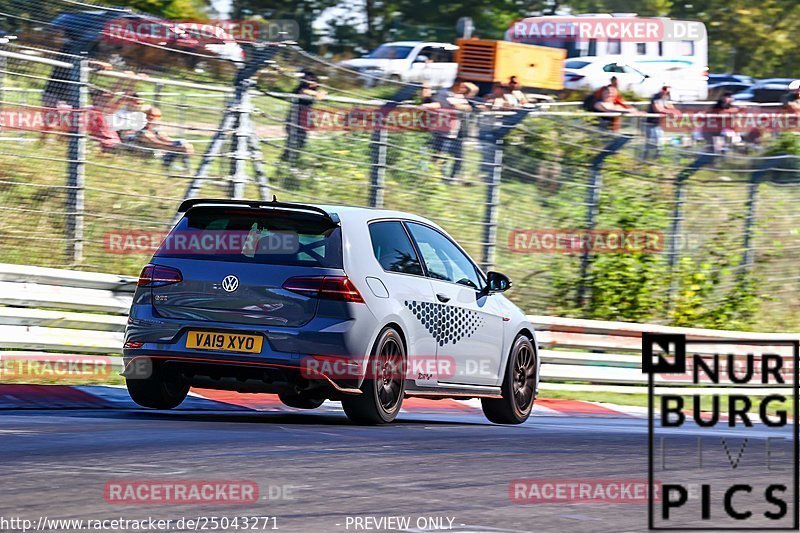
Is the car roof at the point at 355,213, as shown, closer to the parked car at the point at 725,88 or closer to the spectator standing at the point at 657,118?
the spectator standing at the point at 657,118

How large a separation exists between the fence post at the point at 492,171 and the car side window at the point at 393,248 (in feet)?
22.0

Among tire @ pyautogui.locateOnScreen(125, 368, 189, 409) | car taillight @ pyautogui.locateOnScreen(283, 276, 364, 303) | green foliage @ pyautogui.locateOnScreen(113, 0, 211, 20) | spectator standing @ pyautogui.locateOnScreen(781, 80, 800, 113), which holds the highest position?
green foliage @ pyautogui.locateOnScreen(113, 0, 211, 20)

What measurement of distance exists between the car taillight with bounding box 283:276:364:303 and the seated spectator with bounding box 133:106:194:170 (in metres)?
6.15

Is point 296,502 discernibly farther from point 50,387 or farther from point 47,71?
point 47,71

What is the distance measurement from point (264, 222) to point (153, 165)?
18.8 ft

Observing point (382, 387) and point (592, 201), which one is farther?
point (592, 201)

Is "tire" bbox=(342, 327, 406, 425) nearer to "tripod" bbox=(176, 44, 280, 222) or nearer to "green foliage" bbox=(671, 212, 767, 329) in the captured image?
"tripod" bbox=(176, 44, 280, 222)

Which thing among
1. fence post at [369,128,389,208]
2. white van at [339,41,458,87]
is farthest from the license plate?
white van at [339,41,458,87]

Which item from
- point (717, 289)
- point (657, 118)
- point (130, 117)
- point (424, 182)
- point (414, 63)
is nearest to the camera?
point (130, 117)

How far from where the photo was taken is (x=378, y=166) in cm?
1591

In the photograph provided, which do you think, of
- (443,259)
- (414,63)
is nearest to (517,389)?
(443,259)

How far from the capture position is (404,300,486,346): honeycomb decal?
9.81 metres

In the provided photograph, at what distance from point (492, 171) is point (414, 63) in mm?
18582

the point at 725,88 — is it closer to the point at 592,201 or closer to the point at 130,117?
the point at 592,201
